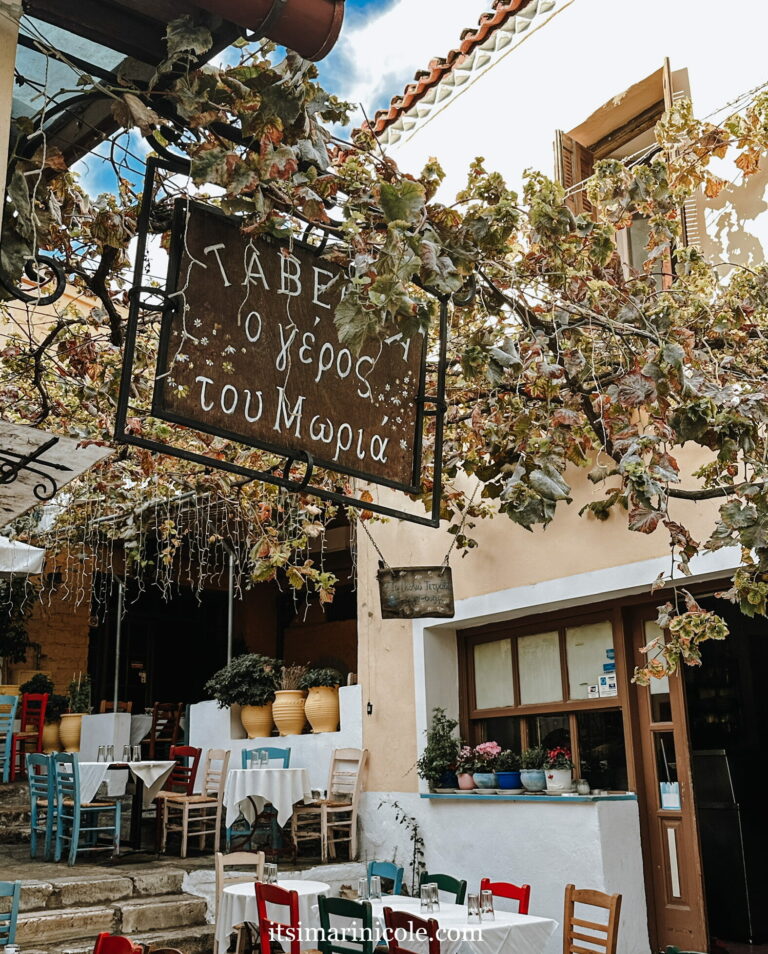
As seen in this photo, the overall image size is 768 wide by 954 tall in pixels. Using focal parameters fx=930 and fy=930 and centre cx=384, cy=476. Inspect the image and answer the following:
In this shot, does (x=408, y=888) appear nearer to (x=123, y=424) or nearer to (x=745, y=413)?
(x=745, y=413)

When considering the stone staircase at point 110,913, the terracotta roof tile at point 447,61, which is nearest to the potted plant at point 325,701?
the stone staircase at point 110,913

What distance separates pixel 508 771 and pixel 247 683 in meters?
3.59

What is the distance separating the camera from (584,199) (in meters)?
7.12

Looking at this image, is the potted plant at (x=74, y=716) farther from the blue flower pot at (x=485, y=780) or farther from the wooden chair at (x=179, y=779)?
the blue flower pot at (x=485, y=780)

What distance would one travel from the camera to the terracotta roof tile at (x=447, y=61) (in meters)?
7.84

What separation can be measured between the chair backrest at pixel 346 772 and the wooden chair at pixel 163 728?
4.32 metres

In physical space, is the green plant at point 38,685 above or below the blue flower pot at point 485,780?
above

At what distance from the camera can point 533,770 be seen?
6.60 metres

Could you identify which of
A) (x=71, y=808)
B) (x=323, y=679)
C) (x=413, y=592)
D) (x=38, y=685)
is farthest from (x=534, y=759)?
(x=38, y=685)

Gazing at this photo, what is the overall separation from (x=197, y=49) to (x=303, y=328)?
788 millimetres

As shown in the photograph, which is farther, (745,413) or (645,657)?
(645,657)

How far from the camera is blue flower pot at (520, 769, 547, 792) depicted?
652cm

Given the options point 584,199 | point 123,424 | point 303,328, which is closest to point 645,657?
point 584,199

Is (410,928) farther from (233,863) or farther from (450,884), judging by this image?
(233,863)
